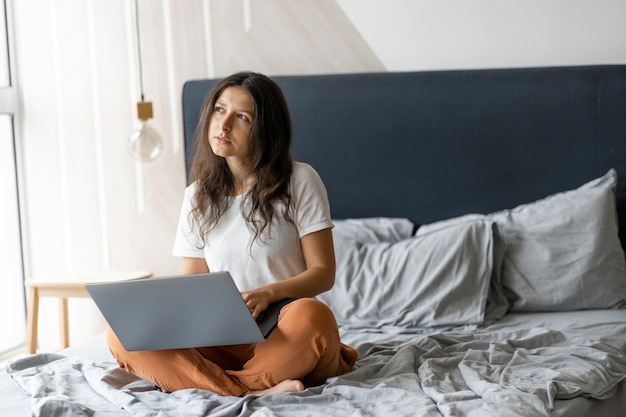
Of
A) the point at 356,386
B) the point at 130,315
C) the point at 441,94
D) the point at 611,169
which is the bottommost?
the point at 356,386

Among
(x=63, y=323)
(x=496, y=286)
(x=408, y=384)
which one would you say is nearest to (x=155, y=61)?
(x=63, y=323)

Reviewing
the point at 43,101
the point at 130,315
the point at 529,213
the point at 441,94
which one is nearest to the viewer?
the point at 130,315

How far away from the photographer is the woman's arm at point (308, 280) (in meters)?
2.22

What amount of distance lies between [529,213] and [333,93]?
0.84 meters

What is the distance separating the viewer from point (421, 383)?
7.23ft

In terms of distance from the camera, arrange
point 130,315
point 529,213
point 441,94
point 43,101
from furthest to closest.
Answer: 1. point 43,101
2. point 441,94
3. point 529,213
4. point 130,315

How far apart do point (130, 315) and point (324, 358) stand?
0.46 metres

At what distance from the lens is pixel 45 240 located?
4062mm

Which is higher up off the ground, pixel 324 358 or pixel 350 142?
pixel 350 142

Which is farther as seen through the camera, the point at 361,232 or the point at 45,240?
the point at 45,240

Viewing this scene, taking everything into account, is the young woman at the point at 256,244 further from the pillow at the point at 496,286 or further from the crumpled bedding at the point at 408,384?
the pillow at the point at 496,286

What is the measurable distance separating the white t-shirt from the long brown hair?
0.02 meters

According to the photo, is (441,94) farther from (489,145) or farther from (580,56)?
(580,56)

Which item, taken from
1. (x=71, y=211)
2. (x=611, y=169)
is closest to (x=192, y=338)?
(x=611, y=169)
